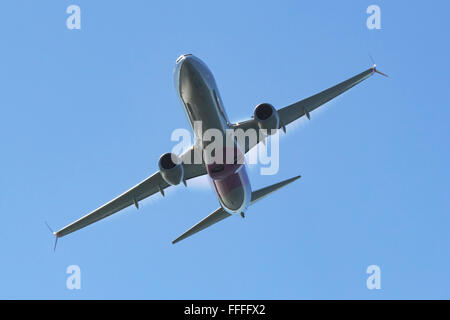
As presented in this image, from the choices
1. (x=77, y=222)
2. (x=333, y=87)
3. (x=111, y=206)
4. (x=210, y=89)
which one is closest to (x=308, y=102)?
(x=333, y=87)

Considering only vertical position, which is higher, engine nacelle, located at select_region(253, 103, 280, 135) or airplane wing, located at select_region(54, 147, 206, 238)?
engine nacelle, located at select_region(253, 103, 280, 135)

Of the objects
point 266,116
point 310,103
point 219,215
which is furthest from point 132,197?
point 310,103

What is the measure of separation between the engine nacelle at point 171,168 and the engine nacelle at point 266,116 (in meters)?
5.66

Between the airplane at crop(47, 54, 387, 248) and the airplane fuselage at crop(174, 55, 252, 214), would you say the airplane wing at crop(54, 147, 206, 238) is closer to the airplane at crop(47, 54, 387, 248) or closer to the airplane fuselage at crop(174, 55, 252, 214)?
the airplane at crop(47, 54, 387, 248)

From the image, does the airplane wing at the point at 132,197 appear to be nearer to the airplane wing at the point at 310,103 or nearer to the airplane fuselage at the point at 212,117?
the airplane fuselage at the point at 212,117

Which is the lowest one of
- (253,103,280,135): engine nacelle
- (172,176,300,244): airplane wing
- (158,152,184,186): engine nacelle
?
(172,176,300,244): airplane wing

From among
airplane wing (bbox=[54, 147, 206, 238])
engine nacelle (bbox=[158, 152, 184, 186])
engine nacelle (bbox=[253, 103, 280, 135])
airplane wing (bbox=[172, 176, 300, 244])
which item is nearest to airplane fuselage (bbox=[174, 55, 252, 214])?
airplane wing (bbox=[172, 176, 300, 244])

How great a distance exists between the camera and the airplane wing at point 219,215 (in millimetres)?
34469

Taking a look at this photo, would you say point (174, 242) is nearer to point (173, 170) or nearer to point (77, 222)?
point (173, 170)

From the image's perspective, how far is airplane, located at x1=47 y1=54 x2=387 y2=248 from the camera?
31812 mm

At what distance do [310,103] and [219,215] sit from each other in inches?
371

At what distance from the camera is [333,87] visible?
3659 centimetres

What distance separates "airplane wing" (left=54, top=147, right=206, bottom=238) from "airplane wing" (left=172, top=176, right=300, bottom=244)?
417 cm

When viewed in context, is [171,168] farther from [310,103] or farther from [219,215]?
[310,103]
